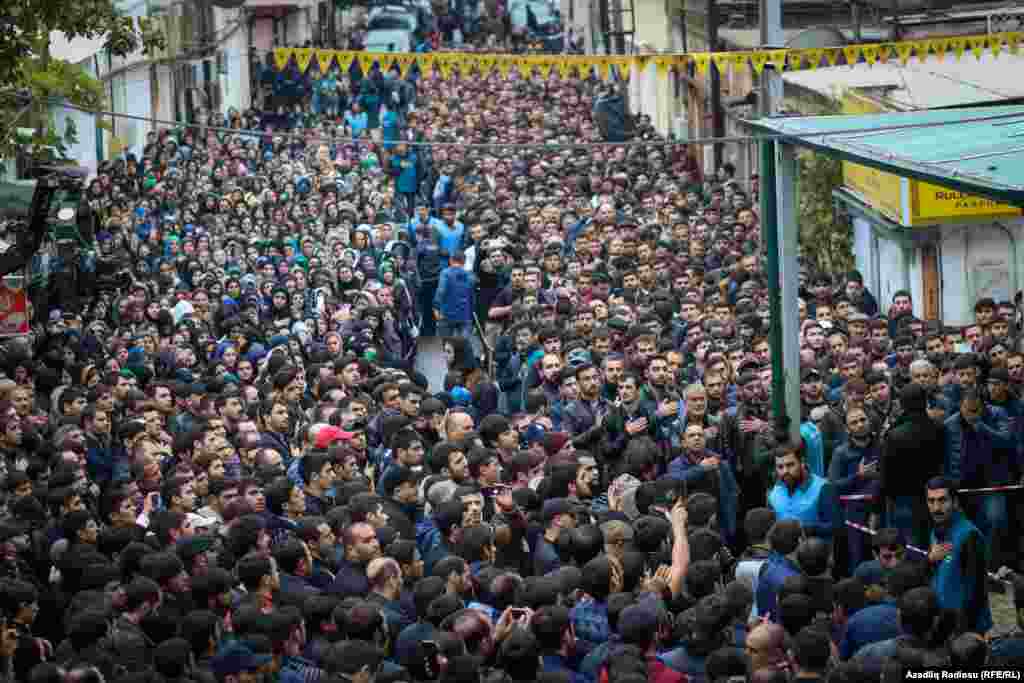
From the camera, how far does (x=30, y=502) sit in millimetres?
11359

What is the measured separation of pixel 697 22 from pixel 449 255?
15.7m

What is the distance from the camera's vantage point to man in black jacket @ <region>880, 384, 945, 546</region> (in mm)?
10938

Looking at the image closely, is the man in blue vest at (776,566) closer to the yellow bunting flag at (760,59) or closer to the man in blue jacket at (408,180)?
the yellow bunting flag at (760,59)

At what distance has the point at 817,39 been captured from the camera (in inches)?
955

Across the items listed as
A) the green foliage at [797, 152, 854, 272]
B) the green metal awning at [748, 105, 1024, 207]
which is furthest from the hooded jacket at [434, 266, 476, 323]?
the green metal awning at [748, 105, 1024, 207]

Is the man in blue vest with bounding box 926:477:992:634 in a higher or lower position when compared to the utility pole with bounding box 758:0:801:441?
lower

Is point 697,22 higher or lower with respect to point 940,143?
higher

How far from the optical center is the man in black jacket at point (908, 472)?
10938 mm

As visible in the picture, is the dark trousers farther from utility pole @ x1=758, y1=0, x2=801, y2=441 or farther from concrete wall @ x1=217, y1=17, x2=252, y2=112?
concrete wall @ x1=217, y1=17, x2=252, y2=112

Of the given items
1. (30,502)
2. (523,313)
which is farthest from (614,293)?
(30,502)

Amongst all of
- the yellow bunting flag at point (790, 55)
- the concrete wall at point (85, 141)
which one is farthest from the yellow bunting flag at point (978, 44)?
the concrete wall at point (85, 141)

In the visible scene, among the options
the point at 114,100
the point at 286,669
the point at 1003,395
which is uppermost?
the point at 114,100

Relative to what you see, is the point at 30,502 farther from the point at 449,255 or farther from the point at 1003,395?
the point at 449,255

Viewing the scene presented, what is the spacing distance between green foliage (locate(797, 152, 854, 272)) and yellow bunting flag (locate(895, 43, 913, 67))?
1.74 metres
